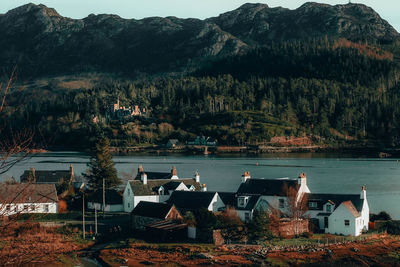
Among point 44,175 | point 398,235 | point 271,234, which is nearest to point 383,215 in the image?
point 398,235

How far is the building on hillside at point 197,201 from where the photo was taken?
6066 centimetres

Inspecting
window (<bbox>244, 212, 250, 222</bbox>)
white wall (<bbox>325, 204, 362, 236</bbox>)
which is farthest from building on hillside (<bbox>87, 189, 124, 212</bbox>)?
white wall (<bbox>325, 204, 362, 236</bbox>)

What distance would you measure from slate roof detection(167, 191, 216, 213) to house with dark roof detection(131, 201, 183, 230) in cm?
317

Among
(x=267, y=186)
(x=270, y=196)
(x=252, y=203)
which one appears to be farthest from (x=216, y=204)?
(x=270, y=196)

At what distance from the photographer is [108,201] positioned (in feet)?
236

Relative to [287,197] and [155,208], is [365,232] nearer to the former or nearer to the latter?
[287,197]

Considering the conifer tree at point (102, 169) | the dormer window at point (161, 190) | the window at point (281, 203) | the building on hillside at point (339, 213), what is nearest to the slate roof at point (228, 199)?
the window at point (281, 203)

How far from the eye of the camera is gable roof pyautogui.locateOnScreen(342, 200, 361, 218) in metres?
54.8

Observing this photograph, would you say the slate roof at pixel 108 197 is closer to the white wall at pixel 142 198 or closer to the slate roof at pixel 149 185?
the slate roof at pixel 149 185

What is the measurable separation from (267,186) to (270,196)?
166cm

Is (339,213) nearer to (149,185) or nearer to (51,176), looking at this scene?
(149,185)

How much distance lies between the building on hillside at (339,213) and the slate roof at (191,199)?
39.0 ft

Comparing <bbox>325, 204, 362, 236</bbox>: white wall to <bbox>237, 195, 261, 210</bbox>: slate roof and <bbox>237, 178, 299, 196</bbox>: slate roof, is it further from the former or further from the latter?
<bbox>237, 195, 261, 210</bbox>: slate roof

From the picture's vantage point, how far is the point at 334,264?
44938 millimetres
